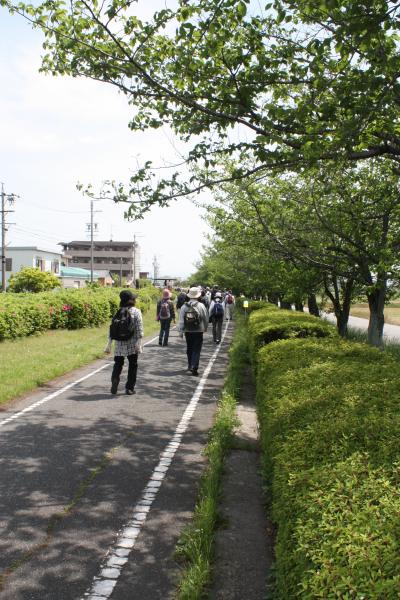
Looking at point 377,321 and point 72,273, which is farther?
point 72,273

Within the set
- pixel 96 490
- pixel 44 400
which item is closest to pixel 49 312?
Result: pixel 44 400

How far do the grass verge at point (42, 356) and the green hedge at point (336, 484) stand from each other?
582 centimetres

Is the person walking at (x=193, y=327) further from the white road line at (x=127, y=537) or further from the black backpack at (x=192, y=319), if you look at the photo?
the white road line at (x=127, y=537)

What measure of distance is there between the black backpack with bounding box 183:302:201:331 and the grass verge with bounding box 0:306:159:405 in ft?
9.69

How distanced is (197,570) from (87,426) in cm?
372

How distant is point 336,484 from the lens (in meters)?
2.22

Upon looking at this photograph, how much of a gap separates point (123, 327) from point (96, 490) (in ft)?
13.1

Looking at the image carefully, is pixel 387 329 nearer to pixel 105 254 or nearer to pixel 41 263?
pixel 41 263

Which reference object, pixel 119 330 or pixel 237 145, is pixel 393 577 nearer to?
pixel 237 145

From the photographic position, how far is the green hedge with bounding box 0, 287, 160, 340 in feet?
49.9

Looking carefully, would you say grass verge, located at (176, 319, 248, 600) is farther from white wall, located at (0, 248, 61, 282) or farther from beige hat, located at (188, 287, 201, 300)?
white wall, located at (0, 248, 61, 282)

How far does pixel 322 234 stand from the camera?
10781 millimetres

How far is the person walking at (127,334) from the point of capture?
822 centimetres

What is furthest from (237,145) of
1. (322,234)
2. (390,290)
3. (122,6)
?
(390,290)
